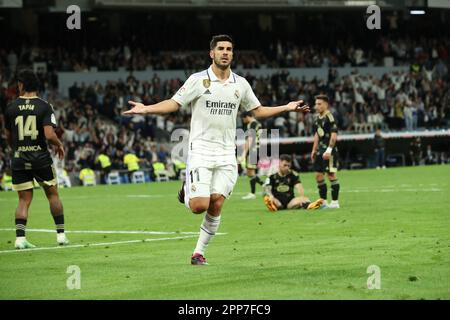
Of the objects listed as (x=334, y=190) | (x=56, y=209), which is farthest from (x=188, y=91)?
(x=334, y=190)

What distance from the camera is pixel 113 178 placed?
4497 cm

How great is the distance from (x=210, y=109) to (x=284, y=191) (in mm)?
10835

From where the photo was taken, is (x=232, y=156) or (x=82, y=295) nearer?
(x=82, y=295)

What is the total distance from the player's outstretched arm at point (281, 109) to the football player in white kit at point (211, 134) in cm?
52

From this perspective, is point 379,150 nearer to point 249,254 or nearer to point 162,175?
point 162,175

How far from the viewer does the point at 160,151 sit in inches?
1858

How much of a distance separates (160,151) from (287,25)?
1798 centimetres

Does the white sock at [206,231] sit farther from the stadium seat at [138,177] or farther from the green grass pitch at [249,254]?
the stadium seat at [138,177]

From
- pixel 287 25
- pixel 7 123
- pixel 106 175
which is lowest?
pixel 106 175

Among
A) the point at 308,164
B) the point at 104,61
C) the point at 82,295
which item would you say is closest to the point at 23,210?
the point at 82,295

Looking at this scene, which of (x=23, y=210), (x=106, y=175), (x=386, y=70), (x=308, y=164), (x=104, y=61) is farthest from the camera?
(x=386, y=70)

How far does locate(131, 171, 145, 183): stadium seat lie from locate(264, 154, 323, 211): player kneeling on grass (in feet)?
73.0

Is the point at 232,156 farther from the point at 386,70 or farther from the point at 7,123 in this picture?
the point at 386,70

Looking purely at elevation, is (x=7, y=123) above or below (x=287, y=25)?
below
